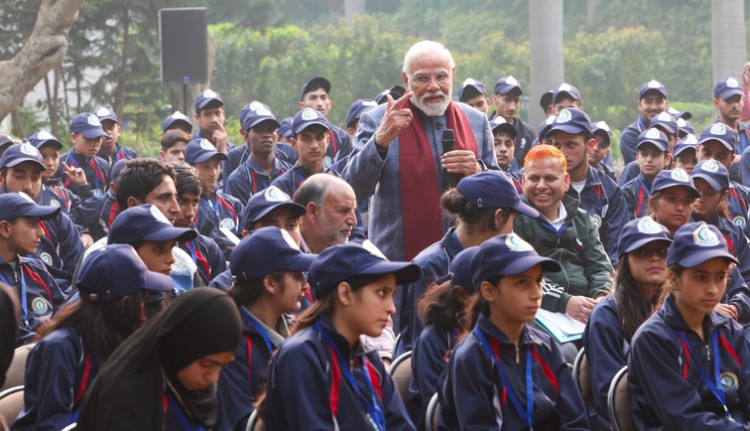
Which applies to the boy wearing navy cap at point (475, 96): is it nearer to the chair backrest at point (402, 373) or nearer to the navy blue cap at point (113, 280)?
the chair backrest at point (402, 373)

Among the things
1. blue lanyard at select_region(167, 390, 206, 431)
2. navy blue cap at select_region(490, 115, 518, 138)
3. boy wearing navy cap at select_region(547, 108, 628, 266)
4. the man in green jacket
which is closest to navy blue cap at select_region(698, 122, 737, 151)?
navy blue cap at select_region(490, 115, 518, 138)

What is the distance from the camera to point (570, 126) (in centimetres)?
907

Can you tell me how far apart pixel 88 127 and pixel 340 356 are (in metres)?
8.63

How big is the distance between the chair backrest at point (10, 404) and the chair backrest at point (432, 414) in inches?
65.3

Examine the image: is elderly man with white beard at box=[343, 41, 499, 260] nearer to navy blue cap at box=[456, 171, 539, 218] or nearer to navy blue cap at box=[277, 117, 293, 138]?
navy blue cap at box=[456, 171, 539, 218]

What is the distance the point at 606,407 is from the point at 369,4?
33594 millimetres

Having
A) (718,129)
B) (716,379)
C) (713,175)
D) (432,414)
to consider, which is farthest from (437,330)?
(718,129)

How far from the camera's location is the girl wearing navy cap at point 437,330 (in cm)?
558

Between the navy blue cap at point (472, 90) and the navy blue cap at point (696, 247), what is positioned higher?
the navy blue cap at point (472, 90)

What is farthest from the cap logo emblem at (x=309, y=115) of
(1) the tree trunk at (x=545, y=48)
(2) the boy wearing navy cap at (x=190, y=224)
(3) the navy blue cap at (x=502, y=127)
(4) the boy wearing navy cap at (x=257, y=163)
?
(1) the tree trunk at (x=545, y=48)

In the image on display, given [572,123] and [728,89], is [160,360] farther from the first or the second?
[728,89]

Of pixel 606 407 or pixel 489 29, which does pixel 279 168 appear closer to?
pixel 606 407

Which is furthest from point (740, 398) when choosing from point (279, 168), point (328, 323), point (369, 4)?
point (369, 4)

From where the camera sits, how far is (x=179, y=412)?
171 inches
